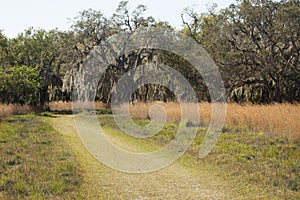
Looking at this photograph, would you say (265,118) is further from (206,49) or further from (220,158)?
(206,49)

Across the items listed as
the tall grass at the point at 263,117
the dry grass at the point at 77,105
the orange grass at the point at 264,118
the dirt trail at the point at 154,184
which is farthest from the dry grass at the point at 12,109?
the dirt trail at the point at 154,184

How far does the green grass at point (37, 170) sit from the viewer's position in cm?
575

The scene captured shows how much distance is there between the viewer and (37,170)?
7156mm

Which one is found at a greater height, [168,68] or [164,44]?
[164,44]

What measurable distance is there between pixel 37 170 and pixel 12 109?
18.6 meters

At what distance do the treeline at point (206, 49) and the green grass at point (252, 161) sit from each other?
1088cm

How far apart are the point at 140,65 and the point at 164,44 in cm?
262

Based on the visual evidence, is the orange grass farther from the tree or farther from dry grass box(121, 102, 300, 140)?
the tree

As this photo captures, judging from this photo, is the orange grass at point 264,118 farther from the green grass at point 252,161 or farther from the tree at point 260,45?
the tree at point 260,45

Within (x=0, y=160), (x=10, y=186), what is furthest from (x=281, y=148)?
(x=0, y=160)

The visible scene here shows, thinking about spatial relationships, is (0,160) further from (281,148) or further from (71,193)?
(281,148)

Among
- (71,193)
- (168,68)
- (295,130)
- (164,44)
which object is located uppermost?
(164,44)

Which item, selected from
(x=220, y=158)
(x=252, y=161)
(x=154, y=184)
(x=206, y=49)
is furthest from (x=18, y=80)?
(x=252, y=161)

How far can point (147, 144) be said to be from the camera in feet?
36.9
